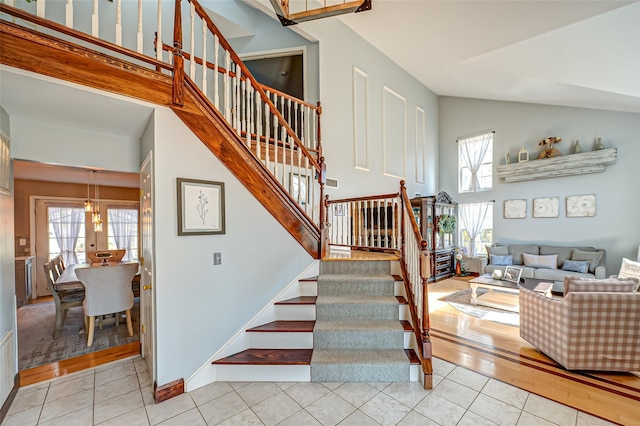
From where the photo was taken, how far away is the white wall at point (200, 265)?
227cm

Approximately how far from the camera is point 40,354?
305cm

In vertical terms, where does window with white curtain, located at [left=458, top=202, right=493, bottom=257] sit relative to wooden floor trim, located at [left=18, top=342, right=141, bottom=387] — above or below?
above

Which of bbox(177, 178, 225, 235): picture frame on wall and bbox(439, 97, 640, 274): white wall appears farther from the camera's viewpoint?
bbox(439, 97, 640, 274): white wall

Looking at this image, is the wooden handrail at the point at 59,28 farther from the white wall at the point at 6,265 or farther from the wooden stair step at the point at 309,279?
the wooden stair step at the point at 309,279

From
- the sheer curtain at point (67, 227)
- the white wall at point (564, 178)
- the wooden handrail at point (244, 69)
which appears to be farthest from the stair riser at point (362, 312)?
the sheer curtain at point (67, 227)

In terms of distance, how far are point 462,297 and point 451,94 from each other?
5.78 m

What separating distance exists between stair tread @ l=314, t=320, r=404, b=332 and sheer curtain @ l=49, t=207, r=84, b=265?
657 centimetres

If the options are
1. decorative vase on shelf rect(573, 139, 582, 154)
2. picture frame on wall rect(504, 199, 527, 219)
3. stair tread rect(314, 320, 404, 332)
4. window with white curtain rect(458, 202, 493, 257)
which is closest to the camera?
stair tread rect(314, 320, 404, 332)

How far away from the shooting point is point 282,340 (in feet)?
8.98

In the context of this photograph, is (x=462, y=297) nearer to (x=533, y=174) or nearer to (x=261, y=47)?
(x=533, y=174)

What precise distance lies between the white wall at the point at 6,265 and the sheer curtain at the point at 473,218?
862 centimetres

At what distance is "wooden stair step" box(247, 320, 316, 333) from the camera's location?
272 cm

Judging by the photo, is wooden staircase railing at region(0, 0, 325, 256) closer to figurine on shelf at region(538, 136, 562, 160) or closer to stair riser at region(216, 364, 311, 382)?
stair riser at region(216, 364, 311, 382)

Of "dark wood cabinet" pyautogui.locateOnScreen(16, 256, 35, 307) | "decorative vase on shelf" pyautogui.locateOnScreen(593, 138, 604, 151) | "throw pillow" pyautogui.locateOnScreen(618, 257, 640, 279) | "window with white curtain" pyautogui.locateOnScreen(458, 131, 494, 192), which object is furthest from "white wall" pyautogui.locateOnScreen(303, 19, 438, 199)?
"dark wood cabinet" pyautogui.locateOnScreen(16, 256, 35, 307)
